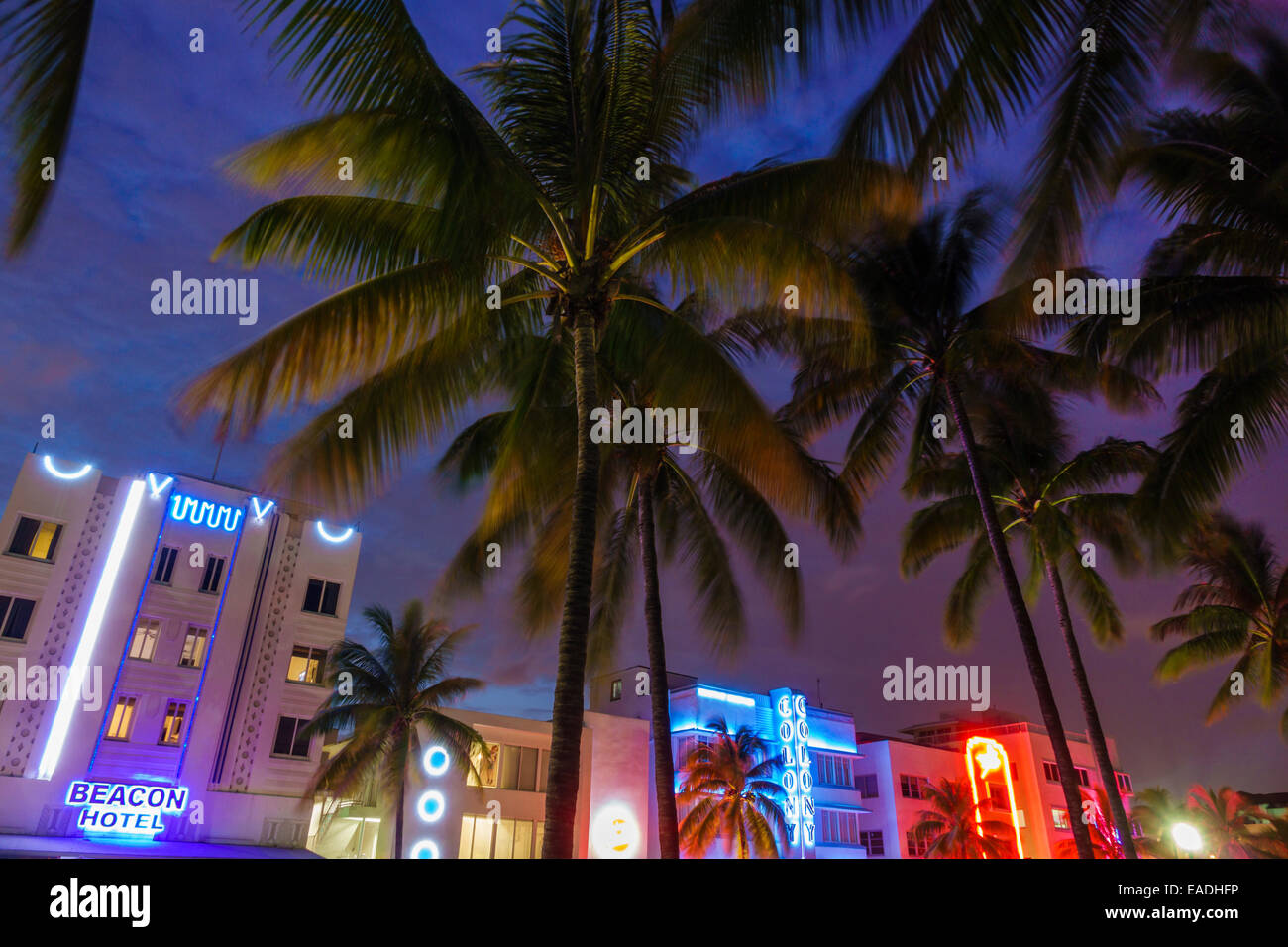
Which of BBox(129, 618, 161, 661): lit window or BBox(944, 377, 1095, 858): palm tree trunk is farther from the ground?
BBox(129, 618, 161, 661): lit window

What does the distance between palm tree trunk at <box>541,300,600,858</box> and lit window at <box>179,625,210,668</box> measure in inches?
835

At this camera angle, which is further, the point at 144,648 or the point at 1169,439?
the point at 144,648

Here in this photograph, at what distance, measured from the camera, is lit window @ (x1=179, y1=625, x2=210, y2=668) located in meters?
24.5

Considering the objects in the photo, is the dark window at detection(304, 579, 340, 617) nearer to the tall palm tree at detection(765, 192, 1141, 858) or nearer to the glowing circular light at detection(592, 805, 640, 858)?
the glowing circular light at detection(592, 805, 640, 858)

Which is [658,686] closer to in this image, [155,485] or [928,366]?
[928,366]

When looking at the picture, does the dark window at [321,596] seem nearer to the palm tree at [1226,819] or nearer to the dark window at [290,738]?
the dark window at [290,738]

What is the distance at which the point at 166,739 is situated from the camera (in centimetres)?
2350

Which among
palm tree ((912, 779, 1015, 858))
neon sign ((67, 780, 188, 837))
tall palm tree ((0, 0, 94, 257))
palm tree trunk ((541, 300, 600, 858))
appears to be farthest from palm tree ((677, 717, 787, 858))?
tall palm tree ((0, 0, 94, 257))

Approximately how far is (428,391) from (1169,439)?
10.4 metres

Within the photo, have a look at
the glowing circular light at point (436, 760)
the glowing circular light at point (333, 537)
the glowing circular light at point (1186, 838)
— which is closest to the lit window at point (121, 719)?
the glowing circular light at point (333, 537)

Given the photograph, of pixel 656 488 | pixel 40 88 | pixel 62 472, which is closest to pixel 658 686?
pixel 656 488
